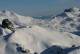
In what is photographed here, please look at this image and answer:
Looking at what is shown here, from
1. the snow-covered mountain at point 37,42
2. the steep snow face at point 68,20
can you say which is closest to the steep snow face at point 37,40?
the snow-covered mountain at point 37,42

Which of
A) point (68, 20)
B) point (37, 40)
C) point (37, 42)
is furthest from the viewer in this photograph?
point (68, 20)

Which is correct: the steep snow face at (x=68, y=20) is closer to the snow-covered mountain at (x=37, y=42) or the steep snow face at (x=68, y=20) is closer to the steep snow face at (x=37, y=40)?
the steep snow face at (x=37, y=40)

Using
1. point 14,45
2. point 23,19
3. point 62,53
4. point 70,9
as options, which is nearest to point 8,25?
point 14,45

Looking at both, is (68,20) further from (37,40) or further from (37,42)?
(37,42)

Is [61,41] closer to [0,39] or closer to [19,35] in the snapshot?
[19,35]

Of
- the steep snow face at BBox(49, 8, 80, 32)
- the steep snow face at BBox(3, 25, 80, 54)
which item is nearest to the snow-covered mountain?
the steep snow face at BBox(3, 25, 80, 54)

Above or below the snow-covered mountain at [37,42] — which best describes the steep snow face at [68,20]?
below

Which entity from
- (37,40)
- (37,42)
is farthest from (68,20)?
(37,42)

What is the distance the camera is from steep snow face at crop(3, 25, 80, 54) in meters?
24.6

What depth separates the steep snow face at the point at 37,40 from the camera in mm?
24616

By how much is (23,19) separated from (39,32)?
51.0m

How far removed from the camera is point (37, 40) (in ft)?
86.6

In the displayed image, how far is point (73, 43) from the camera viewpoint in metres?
27.9

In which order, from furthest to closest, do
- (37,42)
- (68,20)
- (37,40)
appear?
(68,20), (37,40), (37,42)
